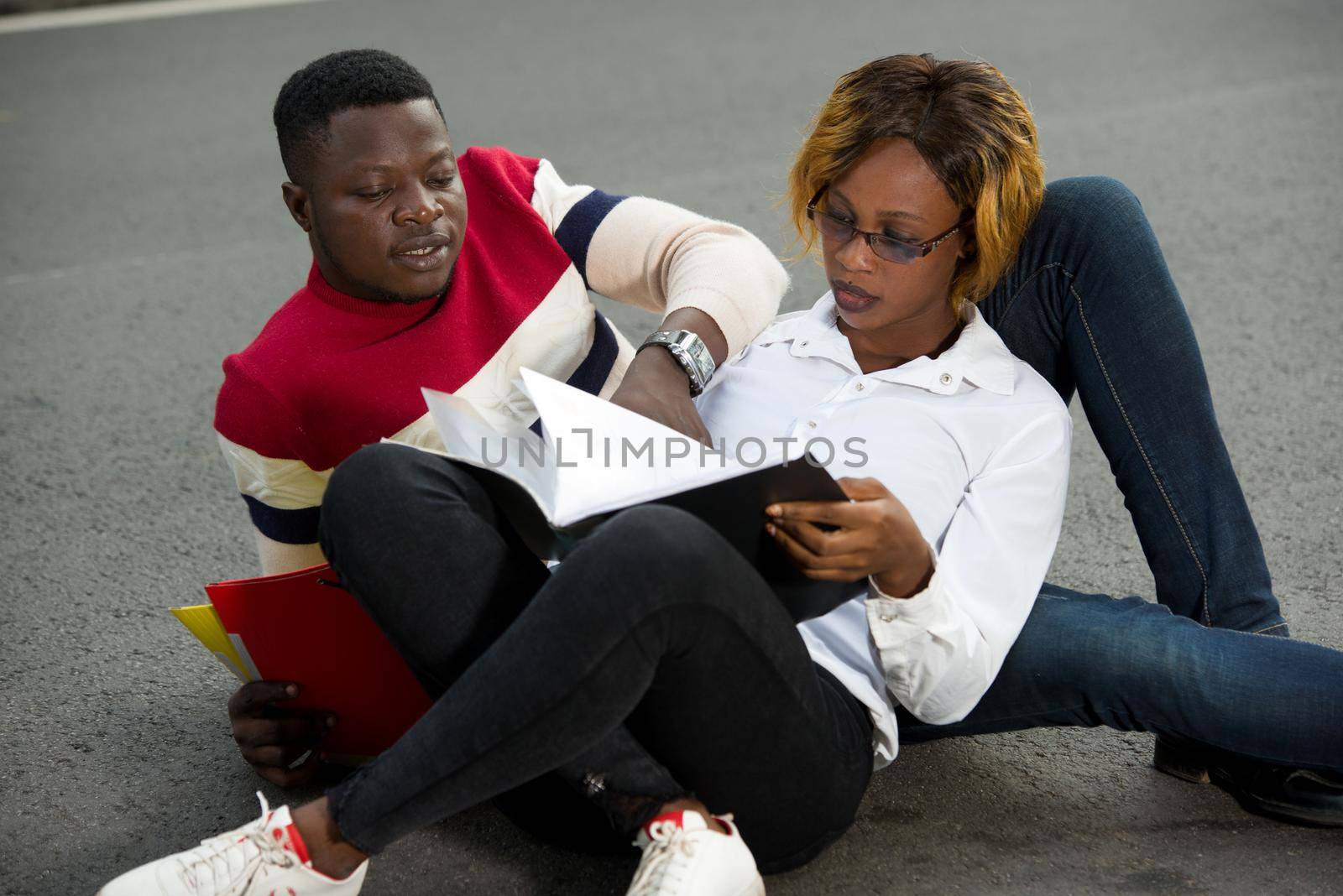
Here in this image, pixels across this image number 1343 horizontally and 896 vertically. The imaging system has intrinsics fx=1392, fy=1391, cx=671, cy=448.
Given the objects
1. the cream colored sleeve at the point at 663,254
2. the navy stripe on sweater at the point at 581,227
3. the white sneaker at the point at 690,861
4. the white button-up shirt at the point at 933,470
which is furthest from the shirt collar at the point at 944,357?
the white sneaker at the point at 690,861

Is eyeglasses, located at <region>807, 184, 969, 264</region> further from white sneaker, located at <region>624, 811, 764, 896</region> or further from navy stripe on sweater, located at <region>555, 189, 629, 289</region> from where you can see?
white sneaker, located at <region>624, 811, 764, 896</region>

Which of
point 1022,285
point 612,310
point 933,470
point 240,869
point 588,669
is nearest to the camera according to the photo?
point 588,669

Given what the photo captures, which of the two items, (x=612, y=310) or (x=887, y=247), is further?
(x=612, y=310)

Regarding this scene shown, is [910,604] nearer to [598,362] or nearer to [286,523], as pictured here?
[598,362]

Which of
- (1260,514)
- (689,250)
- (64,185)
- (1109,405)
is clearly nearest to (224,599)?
(689,250)

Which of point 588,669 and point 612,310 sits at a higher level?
point 588,669

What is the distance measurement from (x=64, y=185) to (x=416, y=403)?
4.14 metres

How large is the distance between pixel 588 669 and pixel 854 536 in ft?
1.19

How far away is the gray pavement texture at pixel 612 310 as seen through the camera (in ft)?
7.09

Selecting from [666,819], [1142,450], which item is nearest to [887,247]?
[1142,450]

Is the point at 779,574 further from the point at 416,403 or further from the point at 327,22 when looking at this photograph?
the point at 327,22

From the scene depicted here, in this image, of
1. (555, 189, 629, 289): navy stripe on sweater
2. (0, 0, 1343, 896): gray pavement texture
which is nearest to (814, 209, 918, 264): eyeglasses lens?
(555, 189, 629, 289): navy stripe on sweater

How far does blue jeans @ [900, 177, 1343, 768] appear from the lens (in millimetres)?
2055

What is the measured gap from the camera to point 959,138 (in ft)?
7.02
